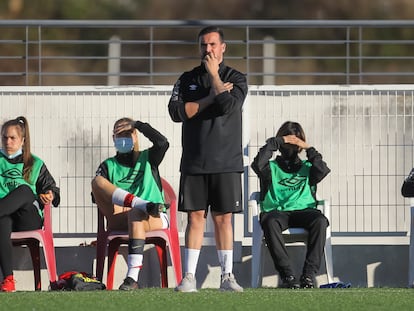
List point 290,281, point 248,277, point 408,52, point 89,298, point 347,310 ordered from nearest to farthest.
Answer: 1. point 347,310
2. point 89,298
3. point 290,281
4. point 248,277
5. point 408,52

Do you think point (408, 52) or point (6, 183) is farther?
point (408, 52)

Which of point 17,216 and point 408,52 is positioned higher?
point 408,52

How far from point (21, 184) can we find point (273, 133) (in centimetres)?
251

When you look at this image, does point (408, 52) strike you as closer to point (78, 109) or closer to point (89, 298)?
point (78, 109)

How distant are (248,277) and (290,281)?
1.15 meters

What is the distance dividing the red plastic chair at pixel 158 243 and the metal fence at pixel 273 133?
65 cm

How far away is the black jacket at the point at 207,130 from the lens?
37.2 feet

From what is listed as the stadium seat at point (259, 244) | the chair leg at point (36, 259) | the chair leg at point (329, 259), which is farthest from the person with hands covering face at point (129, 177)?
the chair leg at point (329, 259)

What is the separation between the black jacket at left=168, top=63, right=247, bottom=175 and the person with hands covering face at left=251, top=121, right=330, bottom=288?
5.40ft

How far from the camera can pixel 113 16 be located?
37.6 m

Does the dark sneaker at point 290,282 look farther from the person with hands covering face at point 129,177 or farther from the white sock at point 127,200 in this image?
the white sock at point 127,200

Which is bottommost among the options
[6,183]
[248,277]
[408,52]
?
[248,277]

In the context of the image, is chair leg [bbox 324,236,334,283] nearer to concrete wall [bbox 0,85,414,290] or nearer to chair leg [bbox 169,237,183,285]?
concrete wall [bbox 0,85,414,290]

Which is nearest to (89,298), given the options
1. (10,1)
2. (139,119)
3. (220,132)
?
(220,132)
